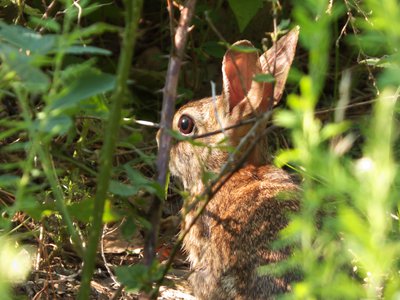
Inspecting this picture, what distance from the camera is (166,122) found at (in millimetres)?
3021

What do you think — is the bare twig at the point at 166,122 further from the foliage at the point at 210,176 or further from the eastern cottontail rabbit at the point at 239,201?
the eastern cottontail rabbit at the point at 239,201

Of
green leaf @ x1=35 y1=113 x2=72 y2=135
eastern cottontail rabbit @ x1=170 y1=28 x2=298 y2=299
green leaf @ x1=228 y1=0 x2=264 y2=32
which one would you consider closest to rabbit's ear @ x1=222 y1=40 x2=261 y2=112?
eastern cottontail rabbit @ x1=170 y1=28 x2=298 y2=299

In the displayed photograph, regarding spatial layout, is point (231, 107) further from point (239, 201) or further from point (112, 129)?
point (112, 129)

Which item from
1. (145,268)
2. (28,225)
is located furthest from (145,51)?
(145,268)

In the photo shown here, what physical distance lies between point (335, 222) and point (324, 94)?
4.24 meters

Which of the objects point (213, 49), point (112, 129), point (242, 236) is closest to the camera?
point (112, 129)

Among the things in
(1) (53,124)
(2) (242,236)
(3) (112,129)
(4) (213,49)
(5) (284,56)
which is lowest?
Result: (2) (242,236)

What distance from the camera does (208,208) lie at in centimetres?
480

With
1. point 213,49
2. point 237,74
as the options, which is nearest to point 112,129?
point 237,74

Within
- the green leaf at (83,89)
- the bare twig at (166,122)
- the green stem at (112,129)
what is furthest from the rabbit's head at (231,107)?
the green leaf at (83,89)

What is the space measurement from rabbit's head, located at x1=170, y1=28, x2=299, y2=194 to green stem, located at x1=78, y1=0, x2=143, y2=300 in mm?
1565

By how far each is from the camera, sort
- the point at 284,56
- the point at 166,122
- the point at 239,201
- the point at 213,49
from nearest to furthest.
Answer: the point at 166,122 < the point at 284,56 < the point at 239,201 < the point at 213,49

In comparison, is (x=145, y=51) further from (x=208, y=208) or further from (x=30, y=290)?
(x=30, y=290)

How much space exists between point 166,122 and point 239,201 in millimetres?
1598
